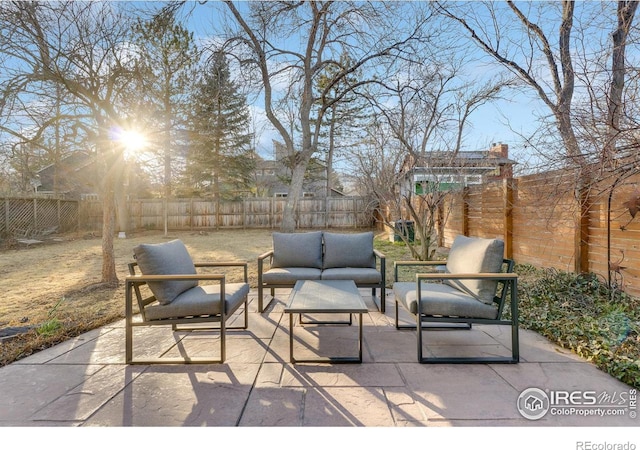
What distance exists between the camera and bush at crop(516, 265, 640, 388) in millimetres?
2183

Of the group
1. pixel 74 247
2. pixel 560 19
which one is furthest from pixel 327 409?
pixel 74 247

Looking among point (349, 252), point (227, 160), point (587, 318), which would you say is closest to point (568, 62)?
point (587, 318)

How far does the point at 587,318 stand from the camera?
9.43 ft

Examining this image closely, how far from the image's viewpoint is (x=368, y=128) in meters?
6.72

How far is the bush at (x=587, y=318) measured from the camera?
2.18 meters

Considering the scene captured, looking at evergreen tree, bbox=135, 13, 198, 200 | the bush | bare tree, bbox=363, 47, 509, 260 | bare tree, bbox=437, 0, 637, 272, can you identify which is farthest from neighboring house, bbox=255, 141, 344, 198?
the bush

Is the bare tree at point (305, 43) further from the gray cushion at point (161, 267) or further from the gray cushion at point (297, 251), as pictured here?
the gray cushion at point (161, 267)

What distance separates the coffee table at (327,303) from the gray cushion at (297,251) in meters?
0.85

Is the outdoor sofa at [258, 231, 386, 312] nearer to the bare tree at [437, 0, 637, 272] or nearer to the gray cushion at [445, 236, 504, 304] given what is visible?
the gray cushion at [445, 236, 504, 304]

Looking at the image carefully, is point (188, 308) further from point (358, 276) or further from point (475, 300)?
point (475, 300)

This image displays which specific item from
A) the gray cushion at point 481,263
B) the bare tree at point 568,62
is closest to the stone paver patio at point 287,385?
the gray cushion at point 481,263

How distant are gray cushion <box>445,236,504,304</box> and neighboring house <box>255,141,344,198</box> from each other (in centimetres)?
1212

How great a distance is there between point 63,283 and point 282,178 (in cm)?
1327
